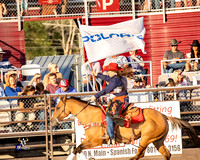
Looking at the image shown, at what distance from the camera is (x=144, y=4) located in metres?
19.9

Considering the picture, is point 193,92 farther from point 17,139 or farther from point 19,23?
point 19,23

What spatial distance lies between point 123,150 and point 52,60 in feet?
26.8

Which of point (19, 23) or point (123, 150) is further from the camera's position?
point (19, 23)

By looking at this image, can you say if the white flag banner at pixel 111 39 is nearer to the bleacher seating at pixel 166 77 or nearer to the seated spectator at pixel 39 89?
the bleacher seating at pixel 166 77

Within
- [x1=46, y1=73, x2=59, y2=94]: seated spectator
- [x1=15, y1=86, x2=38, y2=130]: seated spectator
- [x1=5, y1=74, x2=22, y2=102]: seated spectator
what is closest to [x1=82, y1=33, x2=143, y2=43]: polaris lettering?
[x1=46, y1=73, x2=59, y2=94]: seated spectator

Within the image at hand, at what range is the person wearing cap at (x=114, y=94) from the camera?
36.7ft

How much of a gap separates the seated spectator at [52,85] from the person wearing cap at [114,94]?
8.60 feet

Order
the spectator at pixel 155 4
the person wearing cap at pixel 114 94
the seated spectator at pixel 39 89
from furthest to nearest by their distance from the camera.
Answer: the spectator at pixel 155 4
the seated spectator at pixel 39 89
the person wearing cap at pixel 114 94

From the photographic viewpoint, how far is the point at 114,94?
11.5m

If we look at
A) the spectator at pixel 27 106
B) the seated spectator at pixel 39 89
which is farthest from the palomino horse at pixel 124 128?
the seated spectator at pixel 39 89

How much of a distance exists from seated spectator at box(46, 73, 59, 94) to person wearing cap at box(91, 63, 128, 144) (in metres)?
2.62

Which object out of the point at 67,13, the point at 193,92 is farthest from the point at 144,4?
the point at 193,92

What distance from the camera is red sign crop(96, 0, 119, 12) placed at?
18922mm

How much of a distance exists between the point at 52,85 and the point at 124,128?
3.15 metres
